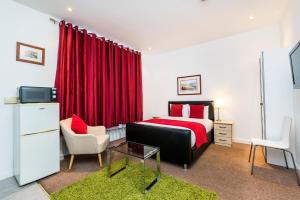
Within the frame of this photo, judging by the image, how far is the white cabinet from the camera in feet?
6.61

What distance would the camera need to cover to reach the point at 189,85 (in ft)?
15.2

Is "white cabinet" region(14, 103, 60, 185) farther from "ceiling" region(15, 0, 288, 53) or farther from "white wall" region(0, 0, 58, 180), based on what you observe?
"ceiling" region(15, 0, 288, 53)

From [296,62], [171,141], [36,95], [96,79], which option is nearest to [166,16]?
[96,79]

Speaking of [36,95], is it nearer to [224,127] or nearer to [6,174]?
[6,174]

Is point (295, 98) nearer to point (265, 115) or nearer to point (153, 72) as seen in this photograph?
point (265, 115)

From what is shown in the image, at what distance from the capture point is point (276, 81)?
2.50 meters

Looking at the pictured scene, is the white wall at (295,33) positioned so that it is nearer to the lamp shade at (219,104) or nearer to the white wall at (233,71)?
the white wall at (233,71)

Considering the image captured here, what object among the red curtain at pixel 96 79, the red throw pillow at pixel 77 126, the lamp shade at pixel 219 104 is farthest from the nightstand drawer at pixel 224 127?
the red throw pillow at pixel 77 126

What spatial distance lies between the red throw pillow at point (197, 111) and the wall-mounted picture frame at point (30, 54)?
3.67 meters

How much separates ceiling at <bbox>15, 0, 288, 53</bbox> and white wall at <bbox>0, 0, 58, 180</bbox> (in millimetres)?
236

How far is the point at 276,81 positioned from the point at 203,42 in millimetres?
2338

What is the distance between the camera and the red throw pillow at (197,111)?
4002 mm

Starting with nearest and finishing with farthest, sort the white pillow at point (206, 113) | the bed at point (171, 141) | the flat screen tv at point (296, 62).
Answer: the flat screen tv at point (296, 62) → the bed at point (171, 141) → the white pillow at point (206, 113)

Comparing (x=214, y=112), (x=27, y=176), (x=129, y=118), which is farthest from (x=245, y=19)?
(x=27, y=176)
